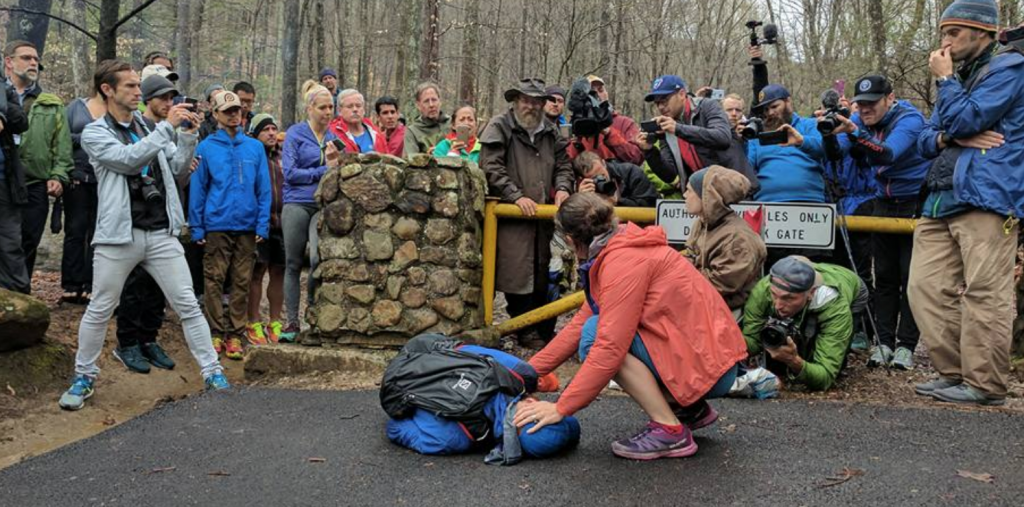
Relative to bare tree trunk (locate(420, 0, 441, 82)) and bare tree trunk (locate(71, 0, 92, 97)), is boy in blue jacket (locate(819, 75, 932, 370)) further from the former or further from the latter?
bare tree trunk (locate(71, 0, 92, 97))

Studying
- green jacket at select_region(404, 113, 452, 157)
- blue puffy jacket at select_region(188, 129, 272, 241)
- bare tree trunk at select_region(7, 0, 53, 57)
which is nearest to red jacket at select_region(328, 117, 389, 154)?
green jacket at select_region(404, 113, 452, 157)

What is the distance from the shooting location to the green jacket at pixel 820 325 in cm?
565

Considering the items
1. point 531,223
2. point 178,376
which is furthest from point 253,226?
point 531,223

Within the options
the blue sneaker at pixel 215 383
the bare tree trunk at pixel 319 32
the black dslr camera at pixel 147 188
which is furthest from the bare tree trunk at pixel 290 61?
the blue sneaker at pixel 215 383

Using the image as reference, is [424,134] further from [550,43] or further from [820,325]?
[550,43]

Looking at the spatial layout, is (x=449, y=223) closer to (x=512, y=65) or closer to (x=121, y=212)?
(x=121, y=212)

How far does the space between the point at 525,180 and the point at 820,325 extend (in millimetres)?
2698

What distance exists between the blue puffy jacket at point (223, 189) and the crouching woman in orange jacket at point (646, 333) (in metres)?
4.10

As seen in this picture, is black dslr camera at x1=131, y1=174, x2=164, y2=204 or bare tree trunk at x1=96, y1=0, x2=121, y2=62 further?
bare tree trunk at x1=96, y1=0, x2=121, y2=62

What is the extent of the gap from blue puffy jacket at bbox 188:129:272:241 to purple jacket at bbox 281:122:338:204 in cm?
30

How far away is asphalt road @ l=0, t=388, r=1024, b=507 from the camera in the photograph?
385 cm

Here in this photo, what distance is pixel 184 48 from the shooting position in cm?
2467

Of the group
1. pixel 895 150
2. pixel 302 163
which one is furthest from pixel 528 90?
pixel 895 150

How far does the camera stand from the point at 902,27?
15.1m
